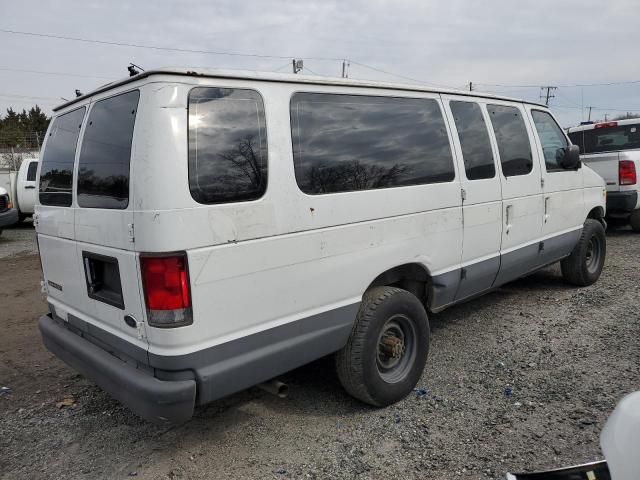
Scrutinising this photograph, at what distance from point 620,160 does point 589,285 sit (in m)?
3.55

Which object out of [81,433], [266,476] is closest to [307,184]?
[266,476]

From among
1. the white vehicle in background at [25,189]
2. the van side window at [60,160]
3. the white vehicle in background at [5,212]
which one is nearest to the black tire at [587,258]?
the van side window at [60,160]

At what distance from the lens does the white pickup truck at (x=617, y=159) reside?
8359 mm

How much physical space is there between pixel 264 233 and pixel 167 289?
22.3 inches

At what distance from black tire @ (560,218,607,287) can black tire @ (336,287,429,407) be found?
121 inches

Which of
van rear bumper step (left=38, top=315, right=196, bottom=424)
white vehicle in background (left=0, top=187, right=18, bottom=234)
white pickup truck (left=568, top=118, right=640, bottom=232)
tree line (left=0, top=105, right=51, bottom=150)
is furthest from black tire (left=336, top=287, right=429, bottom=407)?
tree line (left=0, top=105, right=51, bottom=150)

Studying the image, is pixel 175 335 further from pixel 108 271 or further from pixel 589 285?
pixel 589 285

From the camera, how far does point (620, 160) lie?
8336mm

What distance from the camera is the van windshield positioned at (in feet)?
30.9

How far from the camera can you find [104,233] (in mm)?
2609

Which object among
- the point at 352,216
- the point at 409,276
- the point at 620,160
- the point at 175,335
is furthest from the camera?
the point at 620,160

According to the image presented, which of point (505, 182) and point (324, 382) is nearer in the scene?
point (324, 382)

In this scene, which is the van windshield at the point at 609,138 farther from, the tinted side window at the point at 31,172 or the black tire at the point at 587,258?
the tinted side window at the point at 31,172

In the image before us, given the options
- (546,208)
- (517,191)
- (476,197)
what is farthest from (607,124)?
(476,197)
